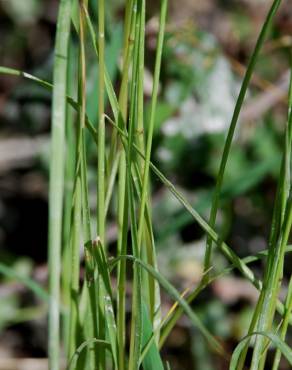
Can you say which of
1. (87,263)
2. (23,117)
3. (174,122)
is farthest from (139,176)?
(23,117)

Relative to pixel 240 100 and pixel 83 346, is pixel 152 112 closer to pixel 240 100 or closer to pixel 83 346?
pixel 240 100

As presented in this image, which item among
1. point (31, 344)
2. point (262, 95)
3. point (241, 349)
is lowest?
point (31, 344)

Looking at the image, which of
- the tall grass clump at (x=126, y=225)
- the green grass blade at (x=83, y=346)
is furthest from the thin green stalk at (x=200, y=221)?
the green grass blade at (x=83, y=346)

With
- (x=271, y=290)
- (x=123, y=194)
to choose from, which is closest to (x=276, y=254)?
(x=271, y=290)

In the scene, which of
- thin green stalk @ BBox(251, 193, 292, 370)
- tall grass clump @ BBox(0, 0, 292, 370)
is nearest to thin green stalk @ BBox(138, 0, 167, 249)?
tall grass clump @ BBox(0, 0, 292, 370)

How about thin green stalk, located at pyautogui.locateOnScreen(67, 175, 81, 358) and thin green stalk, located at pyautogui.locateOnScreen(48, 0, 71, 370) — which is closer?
thin green stalk, located at pyautogui.locateOnScreen(48, 0, 71, 370)

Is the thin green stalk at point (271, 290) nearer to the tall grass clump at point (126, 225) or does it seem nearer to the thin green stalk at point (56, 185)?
the tall grass clump at point (126, 225)

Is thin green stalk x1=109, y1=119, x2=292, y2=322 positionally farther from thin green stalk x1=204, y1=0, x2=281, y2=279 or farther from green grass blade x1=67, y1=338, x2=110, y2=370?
green grass blade x1=67, y1=338, x2=110, y2=370

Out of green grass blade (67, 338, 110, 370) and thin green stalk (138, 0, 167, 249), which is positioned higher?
thin green stalk (138, 0, 167, 249)

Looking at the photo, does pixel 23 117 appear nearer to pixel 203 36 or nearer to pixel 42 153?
pixel 42 153
